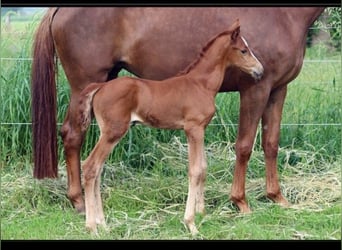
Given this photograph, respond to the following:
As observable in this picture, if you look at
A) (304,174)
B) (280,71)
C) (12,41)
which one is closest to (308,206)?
(304,174)

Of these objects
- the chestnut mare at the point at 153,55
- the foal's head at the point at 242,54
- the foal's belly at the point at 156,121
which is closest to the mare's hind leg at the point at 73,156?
the chestnut mare at the point at 153,55

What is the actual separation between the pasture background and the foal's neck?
39.1 inches

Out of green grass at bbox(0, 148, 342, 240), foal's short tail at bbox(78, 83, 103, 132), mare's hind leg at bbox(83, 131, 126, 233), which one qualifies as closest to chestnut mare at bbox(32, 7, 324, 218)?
green grass at bbox(0, 148, 342, 240)

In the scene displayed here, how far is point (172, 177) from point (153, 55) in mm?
1176

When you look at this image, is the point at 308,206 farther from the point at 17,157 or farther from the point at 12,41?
the point at 12,41

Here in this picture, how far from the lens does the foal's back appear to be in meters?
4.86

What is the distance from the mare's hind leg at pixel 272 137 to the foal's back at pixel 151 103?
2.63 feet

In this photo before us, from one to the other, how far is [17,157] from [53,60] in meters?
1.24

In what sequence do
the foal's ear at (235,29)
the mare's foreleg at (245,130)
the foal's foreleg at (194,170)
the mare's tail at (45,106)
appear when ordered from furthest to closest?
the mare's tail at (45,106), the mare's foreleg at (245,130), the foal's ear at (235,29), the foal's foreleg at (194,170)

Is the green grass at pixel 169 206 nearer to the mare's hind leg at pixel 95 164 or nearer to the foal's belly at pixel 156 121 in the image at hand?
the mare's hind leg at pixel 95 164

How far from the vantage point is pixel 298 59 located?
17.6 ft

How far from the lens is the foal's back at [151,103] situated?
4863 mm

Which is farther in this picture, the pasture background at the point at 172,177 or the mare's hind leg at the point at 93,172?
the pasture background at the point at 172,177

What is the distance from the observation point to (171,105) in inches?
195
